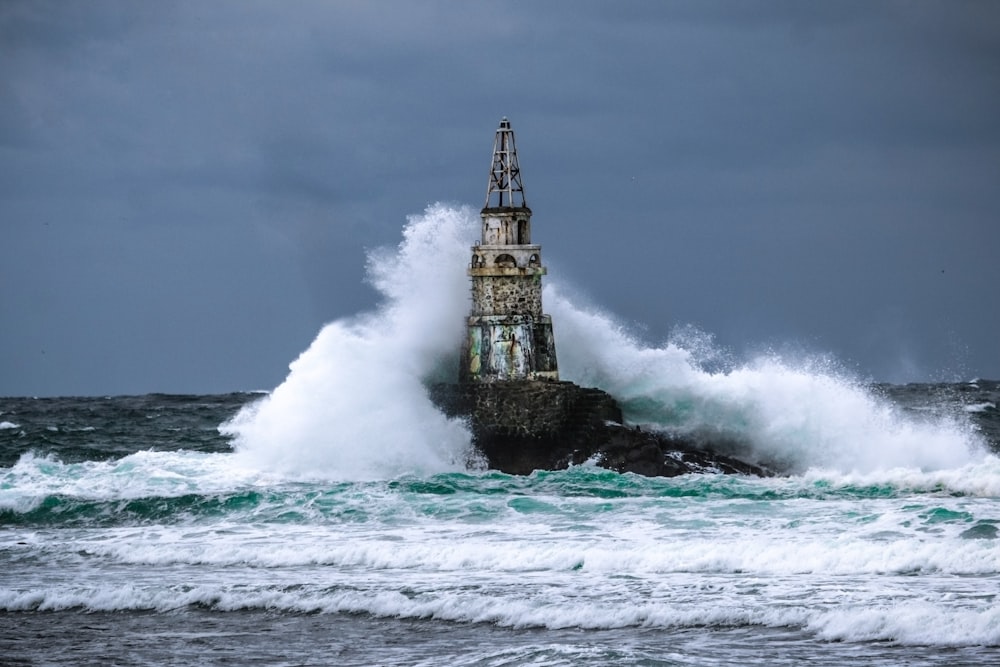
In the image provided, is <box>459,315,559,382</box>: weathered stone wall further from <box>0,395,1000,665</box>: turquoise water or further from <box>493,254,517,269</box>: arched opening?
<box>0,395,1000,665</box>: turquoise water

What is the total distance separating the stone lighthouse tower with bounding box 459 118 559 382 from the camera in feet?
84.5

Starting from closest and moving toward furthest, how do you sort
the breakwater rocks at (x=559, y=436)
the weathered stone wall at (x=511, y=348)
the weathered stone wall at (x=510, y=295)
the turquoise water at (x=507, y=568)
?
1. the turquoise water at (x=507, y=568)
2. the breakwater rocks at (x=559, y=436)
3. the weathered stone wall at (x=511, y=348)
4. the weathered stone wall at (x=510, y=295)

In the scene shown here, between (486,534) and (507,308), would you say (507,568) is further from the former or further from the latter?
(507,308)

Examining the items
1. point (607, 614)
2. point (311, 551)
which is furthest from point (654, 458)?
point (607, 614)

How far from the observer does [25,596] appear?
15.4m

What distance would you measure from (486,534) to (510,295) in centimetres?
807

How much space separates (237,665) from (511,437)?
12.8 m

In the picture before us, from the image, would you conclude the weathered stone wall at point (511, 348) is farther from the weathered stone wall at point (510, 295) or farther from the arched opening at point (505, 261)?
the arched opening at point (505, 261)

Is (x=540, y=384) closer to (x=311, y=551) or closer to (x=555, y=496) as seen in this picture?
(x=555, y=496)

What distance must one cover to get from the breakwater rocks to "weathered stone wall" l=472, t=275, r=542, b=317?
1.37m

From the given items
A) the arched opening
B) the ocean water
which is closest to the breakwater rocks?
the ocean water

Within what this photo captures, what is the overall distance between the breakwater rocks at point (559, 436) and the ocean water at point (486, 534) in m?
0.42

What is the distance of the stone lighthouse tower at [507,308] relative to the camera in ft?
84.5

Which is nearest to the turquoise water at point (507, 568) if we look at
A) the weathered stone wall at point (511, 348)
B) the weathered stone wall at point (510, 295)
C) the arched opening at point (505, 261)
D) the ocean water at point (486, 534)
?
the ocean water at point (486, 534)
